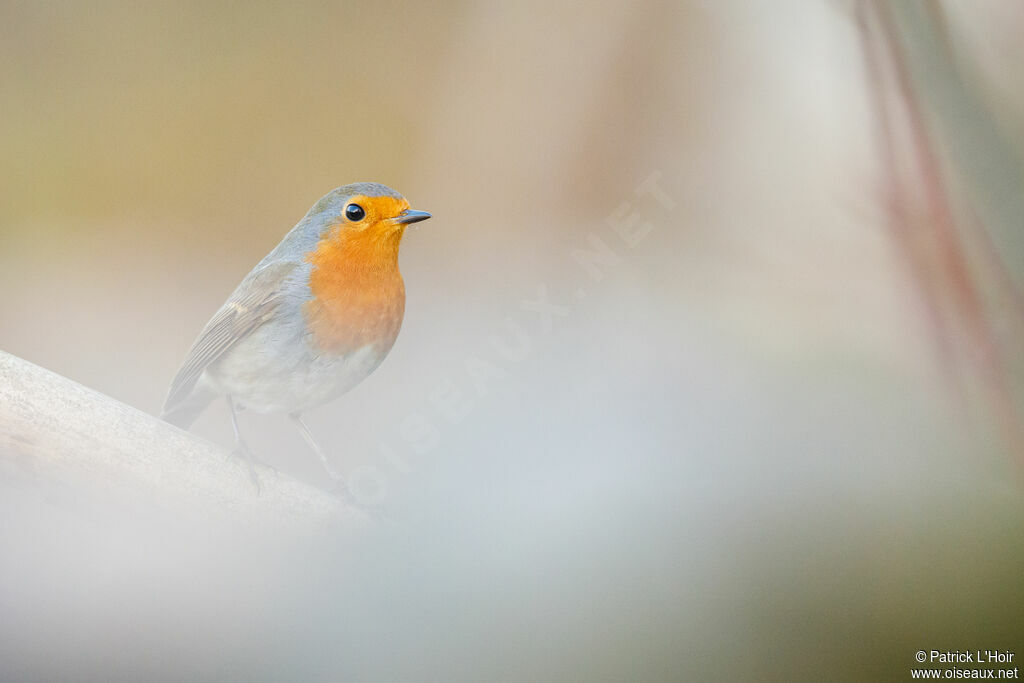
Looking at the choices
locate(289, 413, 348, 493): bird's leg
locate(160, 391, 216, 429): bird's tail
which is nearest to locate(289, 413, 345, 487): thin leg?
locate(289, 413, 348, 493): bird's leg

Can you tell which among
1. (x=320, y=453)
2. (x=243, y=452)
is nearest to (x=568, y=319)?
(x=320, y=453)

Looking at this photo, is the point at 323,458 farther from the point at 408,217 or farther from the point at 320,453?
the point at 408,217

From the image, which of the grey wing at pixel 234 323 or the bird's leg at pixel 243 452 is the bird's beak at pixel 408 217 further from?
the bird's leg at pixel 243 452

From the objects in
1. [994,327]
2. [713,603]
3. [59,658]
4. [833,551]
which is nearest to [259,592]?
[59,658]

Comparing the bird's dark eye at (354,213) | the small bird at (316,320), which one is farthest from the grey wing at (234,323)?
the bird's dark eye at (354,213)

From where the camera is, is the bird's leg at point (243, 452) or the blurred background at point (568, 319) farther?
the bird's leg at point (243, 452)

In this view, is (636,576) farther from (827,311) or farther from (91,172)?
(91,172)
